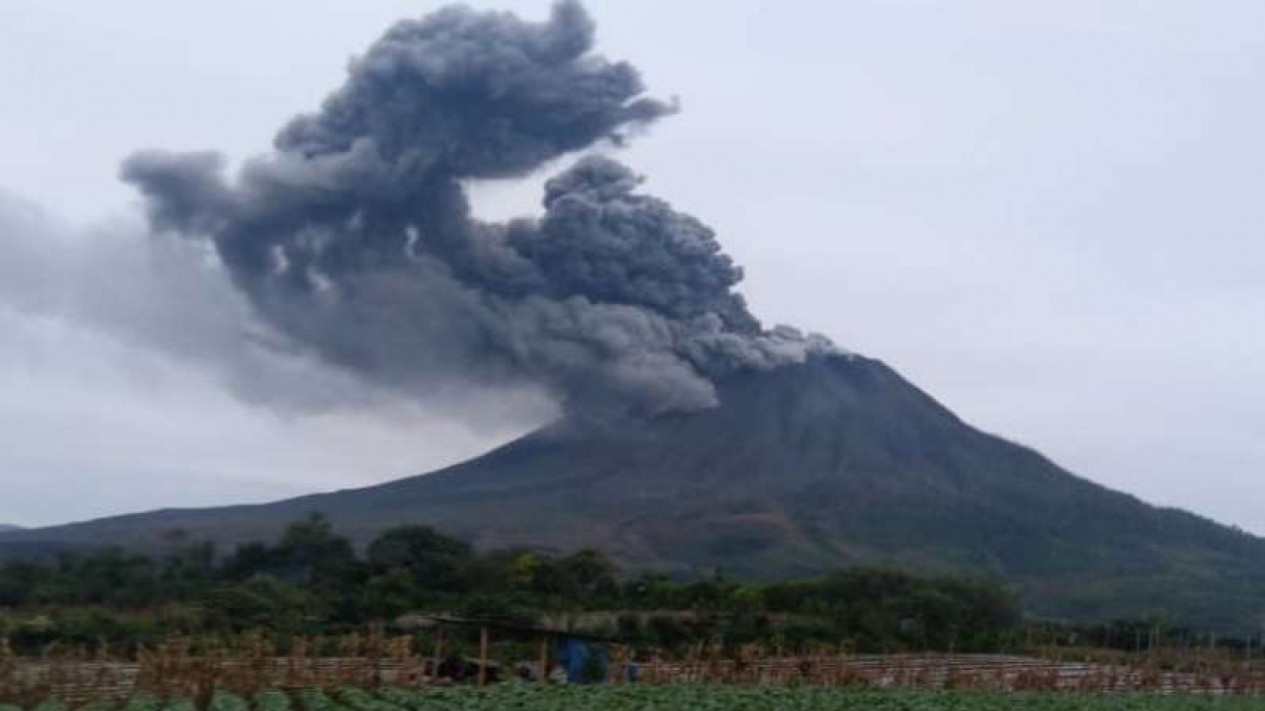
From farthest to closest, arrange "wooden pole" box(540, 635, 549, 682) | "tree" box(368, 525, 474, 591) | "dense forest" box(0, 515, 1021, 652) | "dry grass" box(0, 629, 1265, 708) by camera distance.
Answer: "tree" box(368, 525, 474, 591), "dense forest" box(0, 515, 1021, 652), "wooden pole" box(540, 635, 549, 682), "dry grass" box(0, 629, 1265, 708)

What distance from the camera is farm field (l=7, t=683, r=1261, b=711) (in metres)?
30.5

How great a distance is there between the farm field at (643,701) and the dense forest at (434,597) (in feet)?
44.3

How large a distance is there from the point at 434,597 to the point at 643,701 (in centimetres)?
2824

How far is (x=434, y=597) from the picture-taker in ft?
198

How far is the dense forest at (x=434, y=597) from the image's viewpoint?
2039 inches

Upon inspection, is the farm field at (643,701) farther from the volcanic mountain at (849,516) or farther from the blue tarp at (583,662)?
the volcanic mountain at (849,516)

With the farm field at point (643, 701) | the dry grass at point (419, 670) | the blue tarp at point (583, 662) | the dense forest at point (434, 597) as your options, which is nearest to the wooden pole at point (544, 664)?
the blue tarp at point (583, 662)

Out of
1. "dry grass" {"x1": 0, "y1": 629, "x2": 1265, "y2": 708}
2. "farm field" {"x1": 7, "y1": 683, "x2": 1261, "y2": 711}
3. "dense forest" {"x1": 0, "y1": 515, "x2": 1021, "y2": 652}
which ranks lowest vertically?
"farm field" {"x1": 7, "y1": 683, "x2": 1261, "y2": 711}

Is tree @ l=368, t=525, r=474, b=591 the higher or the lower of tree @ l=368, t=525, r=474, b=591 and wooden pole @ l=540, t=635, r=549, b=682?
the higher

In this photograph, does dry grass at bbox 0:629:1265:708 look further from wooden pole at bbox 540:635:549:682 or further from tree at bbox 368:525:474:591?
tree at bbox 368:525:474:591

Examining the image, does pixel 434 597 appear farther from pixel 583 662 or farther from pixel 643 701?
pixel 643 701

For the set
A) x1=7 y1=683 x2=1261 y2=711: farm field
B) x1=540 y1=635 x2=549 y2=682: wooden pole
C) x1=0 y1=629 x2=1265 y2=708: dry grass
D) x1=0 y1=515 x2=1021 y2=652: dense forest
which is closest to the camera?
x1=7 y1=683 x2=1261 y2=711: farm field

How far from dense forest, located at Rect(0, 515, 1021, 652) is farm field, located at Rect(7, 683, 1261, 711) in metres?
13.5

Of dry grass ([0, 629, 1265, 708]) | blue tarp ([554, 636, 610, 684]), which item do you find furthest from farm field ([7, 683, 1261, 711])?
blue tarp ([554, 636, 610, 684])
